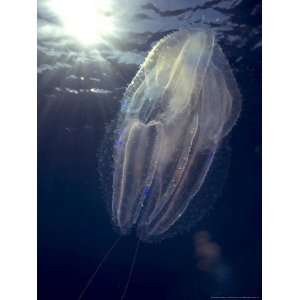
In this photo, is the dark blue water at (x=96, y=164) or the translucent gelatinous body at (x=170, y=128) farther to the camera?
the dark blue water at (x=96, y=164)

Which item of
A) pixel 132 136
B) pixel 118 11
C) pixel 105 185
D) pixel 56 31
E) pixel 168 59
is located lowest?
pixel 105 185

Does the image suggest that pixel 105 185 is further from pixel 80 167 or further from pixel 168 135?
pixel 168 135

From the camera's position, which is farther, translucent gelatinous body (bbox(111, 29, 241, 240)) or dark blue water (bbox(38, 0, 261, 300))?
dark blue water (bbox(38, 0, 261, 300))
